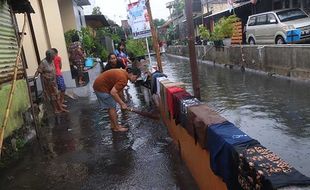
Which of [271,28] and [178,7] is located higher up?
[178,7]

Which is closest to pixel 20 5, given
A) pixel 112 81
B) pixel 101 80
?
pixel 101 80

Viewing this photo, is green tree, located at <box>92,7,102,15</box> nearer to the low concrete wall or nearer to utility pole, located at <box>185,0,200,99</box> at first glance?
the low concrete wall

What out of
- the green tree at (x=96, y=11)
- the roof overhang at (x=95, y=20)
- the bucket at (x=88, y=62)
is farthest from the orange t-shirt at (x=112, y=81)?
the green tree at (x=96, y=11)

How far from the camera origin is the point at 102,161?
20.2ft

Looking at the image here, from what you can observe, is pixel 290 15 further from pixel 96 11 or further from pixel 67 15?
pixel 96 11

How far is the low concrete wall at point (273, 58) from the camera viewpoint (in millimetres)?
12373

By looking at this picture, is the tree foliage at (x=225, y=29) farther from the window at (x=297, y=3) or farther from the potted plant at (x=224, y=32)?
the window at (x=297, y=3)

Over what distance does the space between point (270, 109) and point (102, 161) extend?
4.91m

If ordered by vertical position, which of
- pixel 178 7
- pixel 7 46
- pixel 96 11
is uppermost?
pixel 178 7

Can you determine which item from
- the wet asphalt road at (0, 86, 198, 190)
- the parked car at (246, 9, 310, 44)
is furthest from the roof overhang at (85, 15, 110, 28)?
the wet asphalt road at (0, 86, 198, 190)

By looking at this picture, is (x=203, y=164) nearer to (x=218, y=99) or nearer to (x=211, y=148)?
(x=211, y=148)

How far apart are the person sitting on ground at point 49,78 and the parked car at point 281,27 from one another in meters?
10.6

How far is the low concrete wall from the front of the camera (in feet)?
40.6

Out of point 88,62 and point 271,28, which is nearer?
point 88,62
